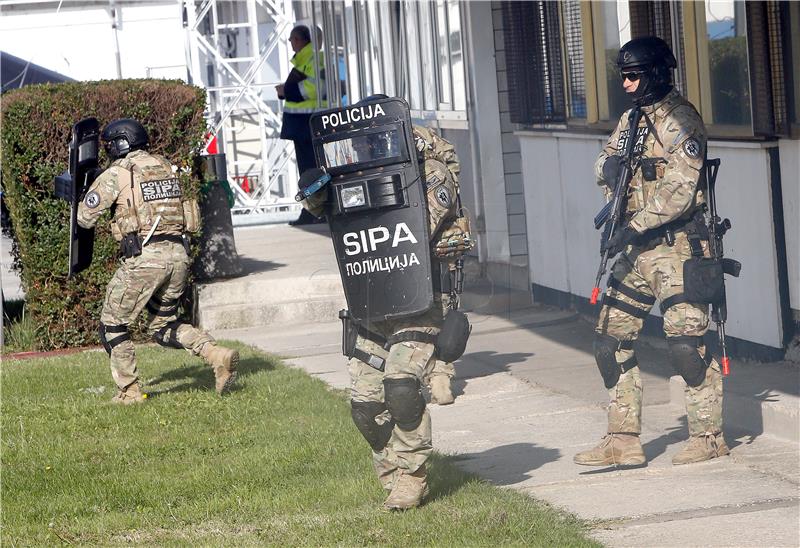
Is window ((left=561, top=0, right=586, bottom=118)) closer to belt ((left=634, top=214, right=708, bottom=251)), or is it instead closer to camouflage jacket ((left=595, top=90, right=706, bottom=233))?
camouflage jacket ((left=595, top=90, right=706, bottom=233))

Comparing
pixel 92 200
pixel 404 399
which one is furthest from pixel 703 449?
pixel 92 200

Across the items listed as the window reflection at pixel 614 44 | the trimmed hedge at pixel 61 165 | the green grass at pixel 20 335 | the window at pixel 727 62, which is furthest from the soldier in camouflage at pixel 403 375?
the green grass at pixel 20 335

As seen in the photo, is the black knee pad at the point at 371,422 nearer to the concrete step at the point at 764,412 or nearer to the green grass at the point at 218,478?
the green grass at the point at 218,478

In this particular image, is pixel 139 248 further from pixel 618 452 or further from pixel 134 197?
pixel 618 452

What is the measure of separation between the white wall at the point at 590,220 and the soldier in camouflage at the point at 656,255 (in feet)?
5.46

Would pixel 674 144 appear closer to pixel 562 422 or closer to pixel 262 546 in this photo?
pixel 562 422

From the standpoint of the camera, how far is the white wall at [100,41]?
21375mm

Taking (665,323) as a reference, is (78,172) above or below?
above

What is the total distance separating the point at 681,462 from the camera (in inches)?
248

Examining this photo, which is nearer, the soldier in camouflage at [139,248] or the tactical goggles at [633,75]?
A: the tactical goggles at [633,75]

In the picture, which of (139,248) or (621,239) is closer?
(621,239)

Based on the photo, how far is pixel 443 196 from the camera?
5.77m

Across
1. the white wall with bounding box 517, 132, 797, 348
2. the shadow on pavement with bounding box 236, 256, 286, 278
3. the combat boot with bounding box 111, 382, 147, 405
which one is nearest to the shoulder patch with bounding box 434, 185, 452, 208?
the white wall with bounding box 517, 132, 797, 348

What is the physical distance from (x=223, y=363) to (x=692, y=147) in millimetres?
3833
